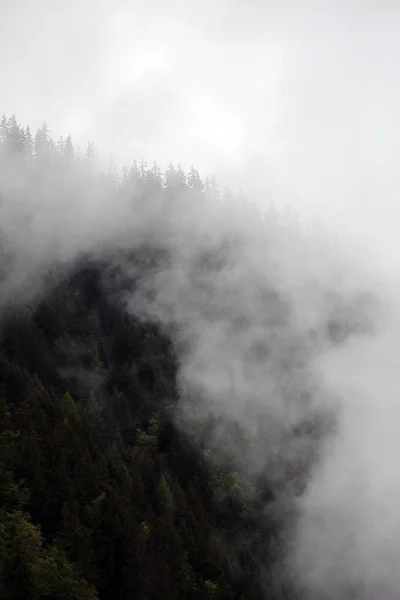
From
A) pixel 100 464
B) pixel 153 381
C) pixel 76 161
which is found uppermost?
pixel 76 161

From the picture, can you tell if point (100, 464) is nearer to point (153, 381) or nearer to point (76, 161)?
point (153, 381)

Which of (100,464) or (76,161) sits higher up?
(76,161)

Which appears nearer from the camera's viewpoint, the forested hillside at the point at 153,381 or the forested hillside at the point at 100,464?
the forested hillside at the point at 100,464

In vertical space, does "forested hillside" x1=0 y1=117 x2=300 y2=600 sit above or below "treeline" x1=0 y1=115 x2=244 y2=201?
below

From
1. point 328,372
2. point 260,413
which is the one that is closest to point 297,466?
point 260,413

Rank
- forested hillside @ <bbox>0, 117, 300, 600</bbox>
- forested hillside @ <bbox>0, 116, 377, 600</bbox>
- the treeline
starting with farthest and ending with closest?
the treeline
forested hillside @ <bbox>0, 116, 377, 600</bbox>
forested hillside @ <bbox>0, 117, 300, 600</bbox>

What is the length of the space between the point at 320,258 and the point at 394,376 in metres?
31.9

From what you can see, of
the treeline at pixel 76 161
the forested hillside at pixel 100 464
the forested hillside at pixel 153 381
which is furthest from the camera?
the treeline at pixel 76 161

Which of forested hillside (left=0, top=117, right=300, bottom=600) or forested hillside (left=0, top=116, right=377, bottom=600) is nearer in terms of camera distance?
forested hillside (left=0, top=117, right=300, bottom=600)

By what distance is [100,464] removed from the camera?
54.5 m

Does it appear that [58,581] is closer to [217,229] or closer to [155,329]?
[155,329]

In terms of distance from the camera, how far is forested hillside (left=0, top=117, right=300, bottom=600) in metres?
45.9

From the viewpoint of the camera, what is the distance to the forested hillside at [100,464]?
151 feet

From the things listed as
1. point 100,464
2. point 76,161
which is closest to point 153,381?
point 100,464
